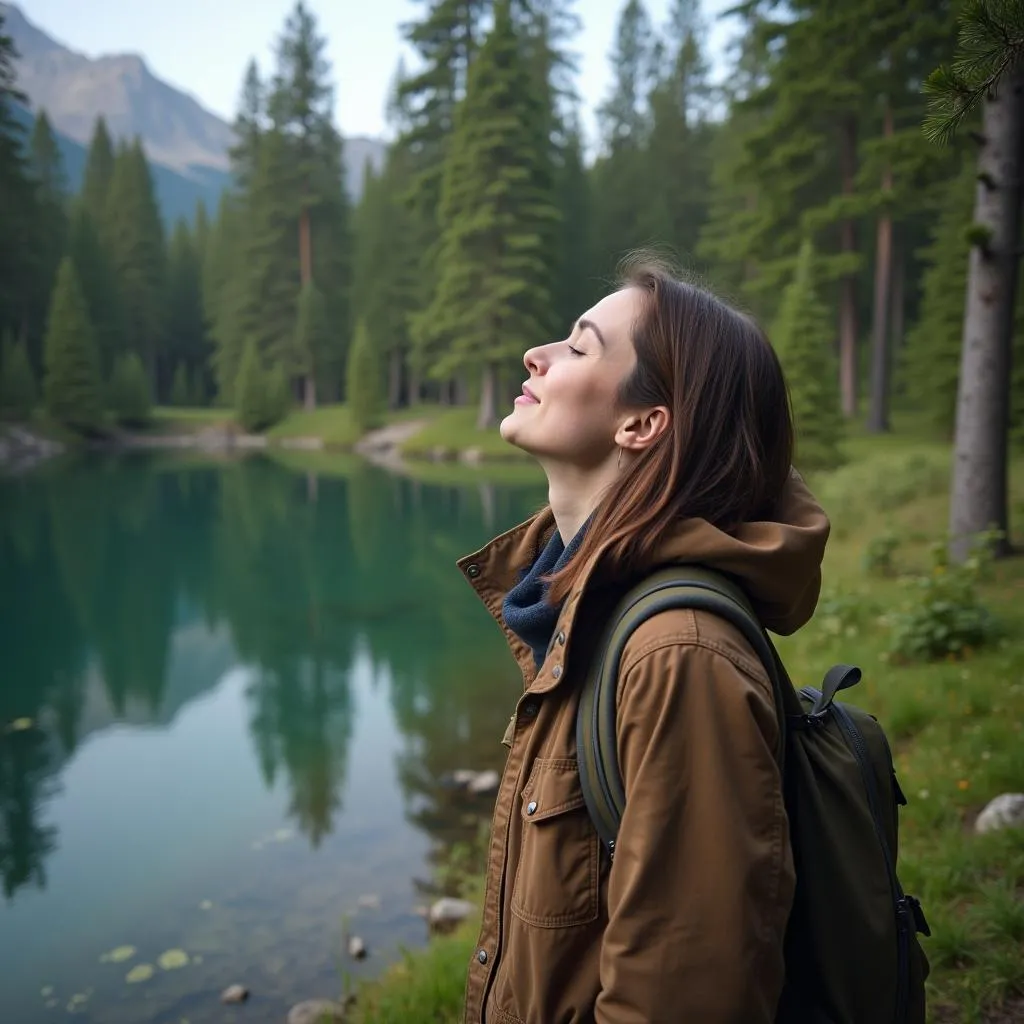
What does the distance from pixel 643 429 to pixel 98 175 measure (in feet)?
182

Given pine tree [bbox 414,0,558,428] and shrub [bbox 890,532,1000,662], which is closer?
shrub [bbox 890,532,1000,662]

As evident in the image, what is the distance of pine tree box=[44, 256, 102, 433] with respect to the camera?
34156 millimetres

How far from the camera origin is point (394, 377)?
130 feet

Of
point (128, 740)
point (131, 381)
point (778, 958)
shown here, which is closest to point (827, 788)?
point (778, 958)

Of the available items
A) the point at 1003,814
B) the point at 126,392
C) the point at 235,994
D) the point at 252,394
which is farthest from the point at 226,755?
the point at 126,392

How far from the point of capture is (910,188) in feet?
58.9

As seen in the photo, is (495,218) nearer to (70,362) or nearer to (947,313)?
(947,313)

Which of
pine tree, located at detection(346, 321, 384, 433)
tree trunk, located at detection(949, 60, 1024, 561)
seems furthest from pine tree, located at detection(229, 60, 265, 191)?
tree trunk, located at detection(949, 60, 1024, 561)

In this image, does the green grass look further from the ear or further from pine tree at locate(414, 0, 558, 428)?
the ear

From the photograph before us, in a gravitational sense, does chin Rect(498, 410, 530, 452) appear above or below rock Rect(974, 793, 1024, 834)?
above

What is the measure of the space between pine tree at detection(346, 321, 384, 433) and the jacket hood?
3410 cm

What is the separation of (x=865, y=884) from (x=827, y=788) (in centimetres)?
15

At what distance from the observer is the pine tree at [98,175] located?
1891 inches

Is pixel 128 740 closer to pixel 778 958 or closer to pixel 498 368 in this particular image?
pixel 778 958
